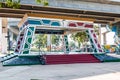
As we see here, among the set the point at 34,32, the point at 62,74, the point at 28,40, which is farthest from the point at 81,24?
the point at 62,74

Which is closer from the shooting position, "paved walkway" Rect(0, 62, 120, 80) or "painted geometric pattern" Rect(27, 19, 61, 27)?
"paved walkway" Rect(0, 62, 120, 80)

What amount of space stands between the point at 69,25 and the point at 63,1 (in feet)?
9.79

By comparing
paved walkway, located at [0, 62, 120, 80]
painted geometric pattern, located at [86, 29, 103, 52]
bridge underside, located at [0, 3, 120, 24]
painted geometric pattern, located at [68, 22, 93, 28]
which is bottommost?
paved walkway, located at [0, 62, 120, 80]

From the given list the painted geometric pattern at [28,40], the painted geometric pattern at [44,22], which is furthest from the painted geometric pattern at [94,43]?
the painted geometric pattern at [28,40]

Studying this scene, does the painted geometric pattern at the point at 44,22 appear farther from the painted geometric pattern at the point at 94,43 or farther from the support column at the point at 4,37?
the support column at the point at 4,37

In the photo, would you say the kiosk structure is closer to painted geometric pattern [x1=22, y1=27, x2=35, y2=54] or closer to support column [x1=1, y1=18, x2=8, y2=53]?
painted geometric pattern [x1=22, y1=27, x2=35, y2=54]

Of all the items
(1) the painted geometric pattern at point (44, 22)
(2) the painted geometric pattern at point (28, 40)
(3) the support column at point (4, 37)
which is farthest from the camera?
(3) the support column at point (4, 37)

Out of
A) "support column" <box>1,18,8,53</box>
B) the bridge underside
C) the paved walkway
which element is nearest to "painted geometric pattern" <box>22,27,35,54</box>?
the bridge underside

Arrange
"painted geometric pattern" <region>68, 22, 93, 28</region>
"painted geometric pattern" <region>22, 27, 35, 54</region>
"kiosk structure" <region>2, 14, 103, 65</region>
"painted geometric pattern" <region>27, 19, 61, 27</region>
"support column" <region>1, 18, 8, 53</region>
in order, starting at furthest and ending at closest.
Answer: "support column" <region>1, 18, 8, 53</region> → "painted geometric pattern" <region>68, 22, 93, 28</region> → "painted geometric pattern" <region>27, 19, 61, 27</region> → "painted geometric pattern" <region>22, 27, 35, 54</region> → "kiosk structure" <region>2, 14, 103, 65</region>

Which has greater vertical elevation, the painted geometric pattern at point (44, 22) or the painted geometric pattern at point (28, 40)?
the painted geometric pattern at point (44, 22)

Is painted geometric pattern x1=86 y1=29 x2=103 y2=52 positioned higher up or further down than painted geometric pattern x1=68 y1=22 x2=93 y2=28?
further down

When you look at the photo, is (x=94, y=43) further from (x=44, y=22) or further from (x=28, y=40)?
(x=28, y=40)

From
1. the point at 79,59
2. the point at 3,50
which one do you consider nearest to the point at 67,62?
the point at 79,59

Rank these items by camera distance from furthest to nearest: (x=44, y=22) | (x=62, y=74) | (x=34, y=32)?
(x=44, y=22)
(x=34, y=32)
(x=62, y=74)
